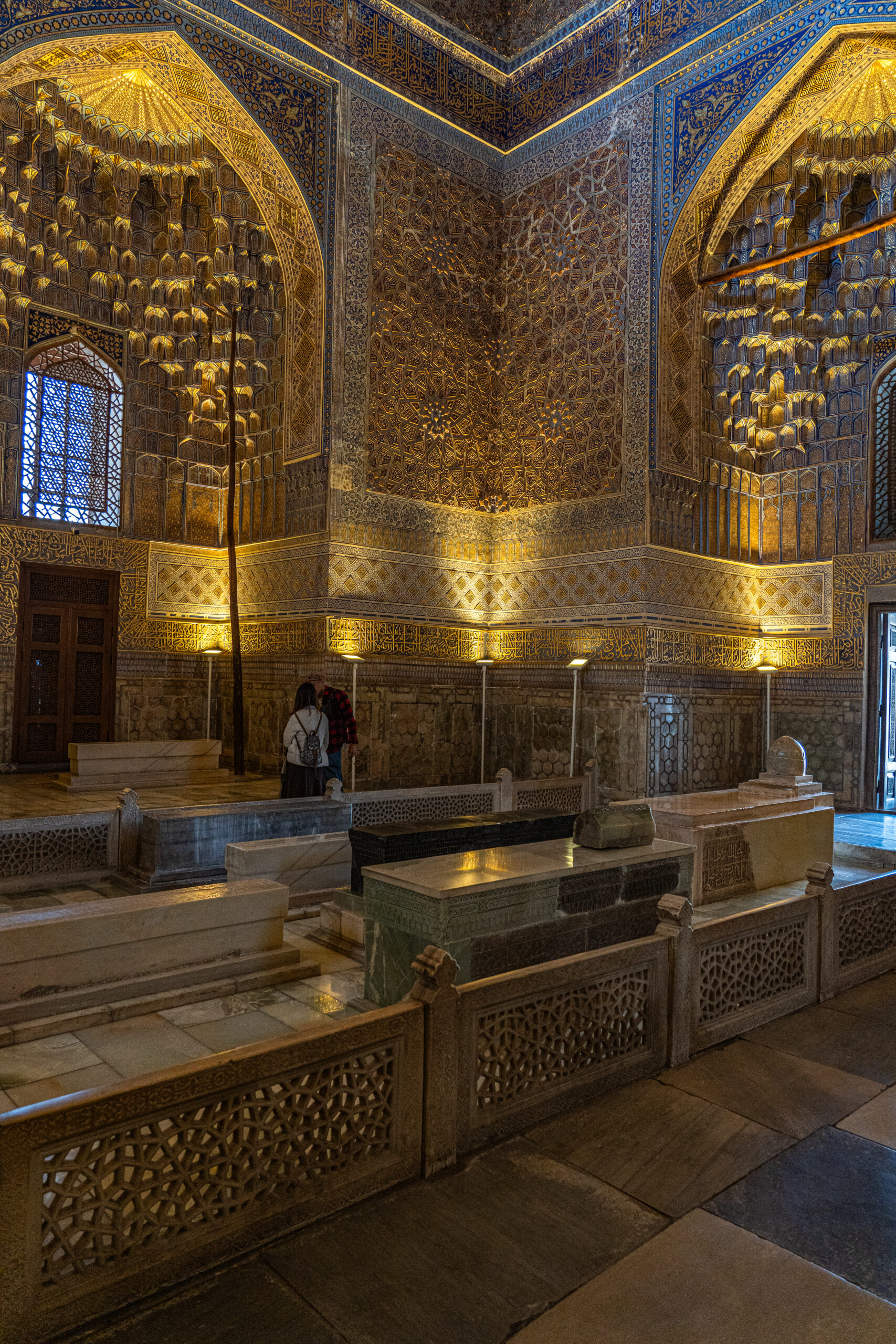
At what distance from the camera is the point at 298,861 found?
5.56 m

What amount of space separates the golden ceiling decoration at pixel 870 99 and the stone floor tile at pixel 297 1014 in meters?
10.2

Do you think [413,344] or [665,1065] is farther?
[413,344]

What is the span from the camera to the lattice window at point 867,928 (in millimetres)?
4320

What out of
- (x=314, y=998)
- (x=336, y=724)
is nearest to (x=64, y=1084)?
(x=314, y=998)

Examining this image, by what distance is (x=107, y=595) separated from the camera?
10.4 metres

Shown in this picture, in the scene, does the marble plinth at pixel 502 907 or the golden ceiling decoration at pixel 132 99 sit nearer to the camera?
the marble plinth at pixel 502 907

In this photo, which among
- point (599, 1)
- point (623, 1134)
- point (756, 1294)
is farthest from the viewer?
point (599, 1)

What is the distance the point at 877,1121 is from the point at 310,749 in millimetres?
4868

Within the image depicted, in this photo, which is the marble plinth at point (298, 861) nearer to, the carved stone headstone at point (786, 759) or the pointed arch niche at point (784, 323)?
the carved stone headstone at point (786, 759)

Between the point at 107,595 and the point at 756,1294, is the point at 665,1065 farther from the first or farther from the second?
the point at 107,595

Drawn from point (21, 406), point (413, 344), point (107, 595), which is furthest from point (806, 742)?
point (21, 406)

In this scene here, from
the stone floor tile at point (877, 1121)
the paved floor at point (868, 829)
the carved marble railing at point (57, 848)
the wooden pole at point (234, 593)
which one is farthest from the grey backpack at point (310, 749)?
the stone floor tile at point (877, 1121)

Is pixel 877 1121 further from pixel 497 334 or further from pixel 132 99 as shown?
pixel 132 99

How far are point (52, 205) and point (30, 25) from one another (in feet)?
7.65
